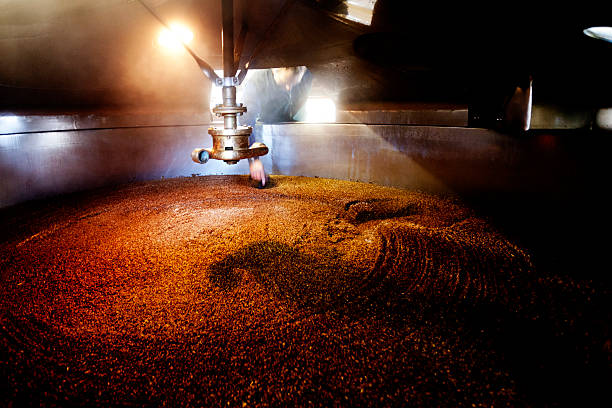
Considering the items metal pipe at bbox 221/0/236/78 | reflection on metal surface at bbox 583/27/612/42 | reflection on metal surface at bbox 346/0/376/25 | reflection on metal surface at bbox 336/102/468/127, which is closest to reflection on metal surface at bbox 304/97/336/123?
reflection on metal surface at bbox 336/102/468/127

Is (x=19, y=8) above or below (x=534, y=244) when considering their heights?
above

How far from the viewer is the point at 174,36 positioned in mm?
2020

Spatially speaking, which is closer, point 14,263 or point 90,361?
point 90,361

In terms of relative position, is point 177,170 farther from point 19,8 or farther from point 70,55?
point 19,8

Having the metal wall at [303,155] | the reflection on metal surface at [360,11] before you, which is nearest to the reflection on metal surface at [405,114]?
the metal wall at [303,155]

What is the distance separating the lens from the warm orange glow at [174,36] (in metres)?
2.06

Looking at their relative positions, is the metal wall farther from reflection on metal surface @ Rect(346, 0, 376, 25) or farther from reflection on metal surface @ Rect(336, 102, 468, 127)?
reflection on metal surface @ Rect(346, 0, 376, 25)

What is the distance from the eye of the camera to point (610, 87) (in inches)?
68.7

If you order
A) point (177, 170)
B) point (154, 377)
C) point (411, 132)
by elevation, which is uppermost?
point (411, 132)

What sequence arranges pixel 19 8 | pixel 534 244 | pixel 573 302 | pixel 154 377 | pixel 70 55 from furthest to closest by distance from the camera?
pixel 70 55
pixel 19 8
pixel 534 244
pixel 573 302
pixel 154 377

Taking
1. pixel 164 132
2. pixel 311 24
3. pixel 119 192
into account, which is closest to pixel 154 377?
pixel 311 24

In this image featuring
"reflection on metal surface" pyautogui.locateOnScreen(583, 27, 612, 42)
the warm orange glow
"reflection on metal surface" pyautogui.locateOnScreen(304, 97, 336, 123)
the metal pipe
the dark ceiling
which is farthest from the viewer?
"reflection on metal surface" pyautogui.locateOnScreen(304, 97, 336, 123)

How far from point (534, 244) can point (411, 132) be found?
1.45 m

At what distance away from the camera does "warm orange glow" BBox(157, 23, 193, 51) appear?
2.06 metres
